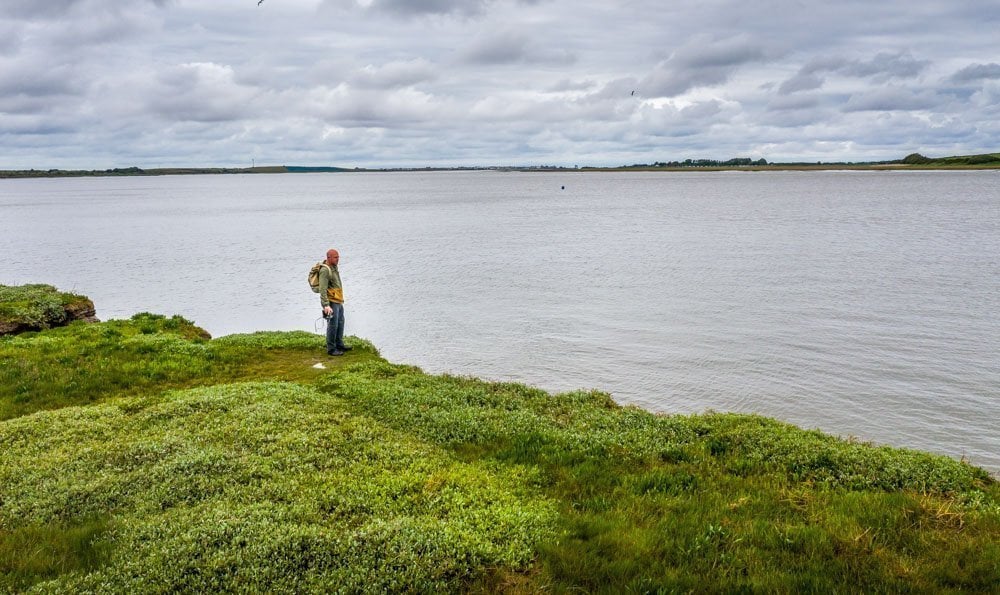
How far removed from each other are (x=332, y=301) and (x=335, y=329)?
1047 mm

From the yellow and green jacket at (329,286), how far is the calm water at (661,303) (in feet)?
18.9

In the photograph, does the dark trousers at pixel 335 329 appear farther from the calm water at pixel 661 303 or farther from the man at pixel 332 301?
the calm water at pixel 661 303

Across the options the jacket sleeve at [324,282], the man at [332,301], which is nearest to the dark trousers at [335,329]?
the man at [332,301]

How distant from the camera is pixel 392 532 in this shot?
8555 millimetres

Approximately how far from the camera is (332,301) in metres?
20.6

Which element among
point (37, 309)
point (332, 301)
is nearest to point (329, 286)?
point (332, 301)

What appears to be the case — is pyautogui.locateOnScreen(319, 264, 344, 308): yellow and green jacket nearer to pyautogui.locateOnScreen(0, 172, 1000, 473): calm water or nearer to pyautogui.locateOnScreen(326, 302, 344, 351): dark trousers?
pyautogui.locateOnScreen(326, 302, 344, 351): dark trousers

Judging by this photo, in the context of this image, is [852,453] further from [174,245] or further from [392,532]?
[174,245]

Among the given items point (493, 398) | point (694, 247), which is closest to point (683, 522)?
point (493, 398)

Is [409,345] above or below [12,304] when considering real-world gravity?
below

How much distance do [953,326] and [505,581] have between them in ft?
102

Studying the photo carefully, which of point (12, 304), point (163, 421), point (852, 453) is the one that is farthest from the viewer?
point (12, 304)

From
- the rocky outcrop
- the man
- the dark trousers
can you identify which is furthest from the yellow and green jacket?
the rocky outcrop

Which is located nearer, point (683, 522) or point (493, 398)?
point (683, 522)
